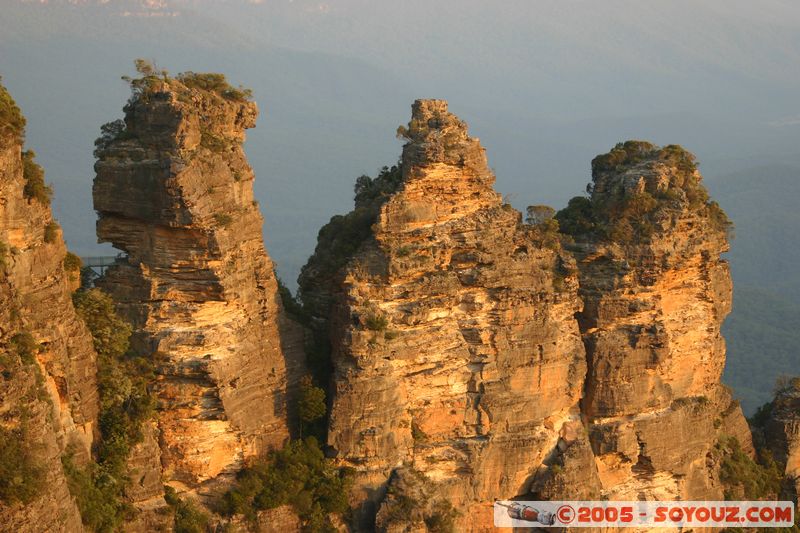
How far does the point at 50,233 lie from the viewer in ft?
104

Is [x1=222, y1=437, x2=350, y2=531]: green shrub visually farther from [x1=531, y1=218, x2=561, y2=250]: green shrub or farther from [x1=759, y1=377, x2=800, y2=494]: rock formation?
[x1=759, y1=377, x2=800, y2=494]: rock formation

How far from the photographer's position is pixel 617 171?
147 ft

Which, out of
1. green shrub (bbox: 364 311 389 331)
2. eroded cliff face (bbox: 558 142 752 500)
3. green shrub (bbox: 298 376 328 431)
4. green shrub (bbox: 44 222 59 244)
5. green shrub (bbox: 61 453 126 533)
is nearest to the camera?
green shrub (bbox: 61 453 126 533)

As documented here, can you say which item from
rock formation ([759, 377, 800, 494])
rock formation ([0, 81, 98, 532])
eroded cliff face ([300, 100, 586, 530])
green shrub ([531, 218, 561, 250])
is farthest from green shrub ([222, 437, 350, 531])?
rock formation ([759, 377, 800, 494])

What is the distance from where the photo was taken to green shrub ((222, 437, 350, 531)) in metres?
35.6

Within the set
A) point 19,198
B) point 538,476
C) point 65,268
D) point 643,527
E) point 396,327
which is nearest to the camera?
point 19,198

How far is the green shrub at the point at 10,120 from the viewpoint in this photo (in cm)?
2966

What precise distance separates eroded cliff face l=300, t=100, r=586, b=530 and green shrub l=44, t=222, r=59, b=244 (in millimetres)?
9432

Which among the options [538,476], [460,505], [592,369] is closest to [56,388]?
[460,505]

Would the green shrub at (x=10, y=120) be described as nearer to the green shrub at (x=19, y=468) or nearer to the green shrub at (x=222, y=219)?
the green shrub at (x=222, y=219)

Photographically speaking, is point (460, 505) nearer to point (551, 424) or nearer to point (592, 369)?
point (551, 424)

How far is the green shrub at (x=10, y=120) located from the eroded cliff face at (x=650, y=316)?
2093 cm

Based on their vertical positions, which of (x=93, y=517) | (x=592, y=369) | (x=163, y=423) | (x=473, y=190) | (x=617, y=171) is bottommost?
(x=93, y=517)

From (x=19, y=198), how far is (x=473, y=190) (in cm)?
1495
